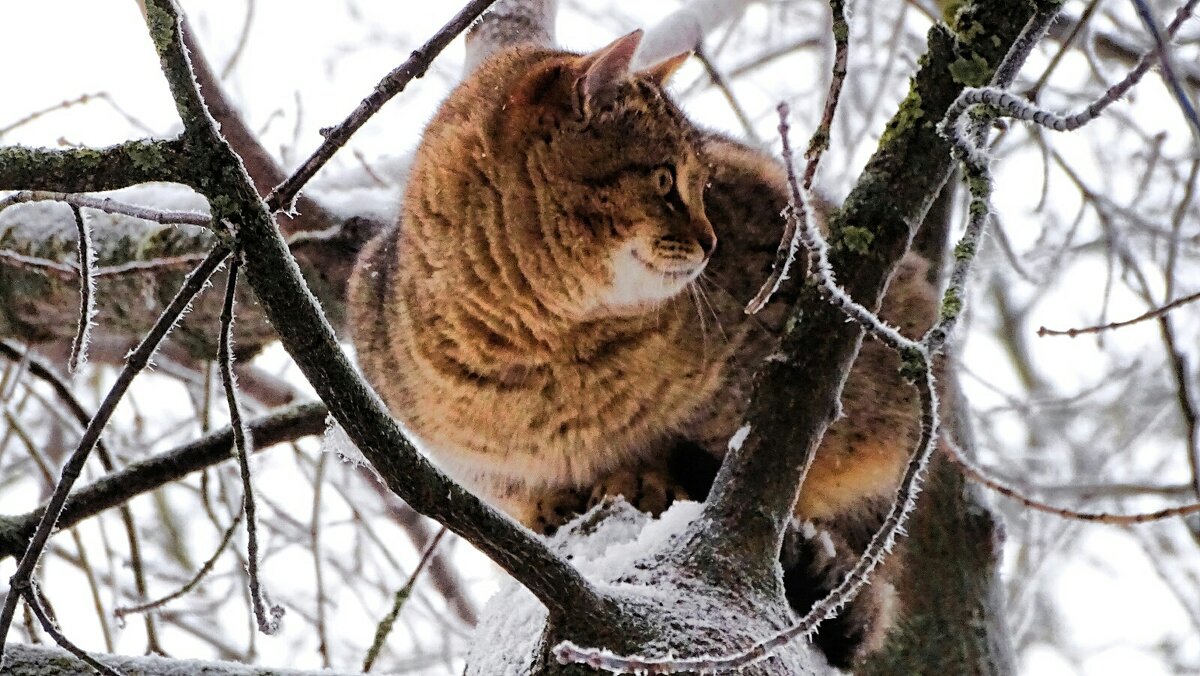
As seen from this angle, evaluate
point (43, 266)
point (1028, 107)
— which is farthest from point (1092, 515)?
point (43, 266)

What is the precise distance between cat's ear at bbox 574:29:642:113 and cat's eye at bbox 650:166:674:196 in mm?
187

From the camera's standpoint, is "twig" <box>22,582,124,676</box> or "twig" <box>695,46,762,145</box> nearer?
"twig" <box>22,582,124,676</box>

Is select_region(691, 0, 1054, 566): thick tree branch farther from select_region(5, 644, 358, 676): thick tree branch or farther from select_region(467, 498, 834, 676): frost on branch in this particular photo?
select_region(5, 644, 358, 676): thick tree branch

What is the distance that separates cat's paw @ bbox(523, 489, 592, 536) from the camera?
7.67ft

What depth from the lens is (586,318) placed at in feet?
7.61

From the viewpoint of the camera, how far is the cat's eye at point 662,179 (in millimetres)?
2318

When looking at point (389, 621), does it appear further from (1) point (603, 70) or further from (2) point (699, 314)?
(1) point (603, 70)

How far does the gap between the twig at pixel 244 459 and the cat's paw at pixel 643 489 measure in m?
0.91

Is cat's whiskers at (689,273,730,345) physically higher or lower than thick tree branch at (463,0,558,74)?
lower

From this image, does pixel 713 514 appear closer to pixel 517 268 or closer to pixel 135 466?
pixel 517 268

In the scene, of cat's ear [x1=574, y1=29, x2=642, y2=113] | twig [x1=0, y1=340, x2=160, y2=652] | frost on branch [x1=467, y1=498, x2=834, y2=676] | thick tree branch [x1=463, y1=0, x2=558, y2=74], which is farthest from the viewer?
thick tree branch [x1=463, y1=0, x2=558, y2=74]

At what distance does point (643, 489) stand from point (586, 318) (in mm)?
376

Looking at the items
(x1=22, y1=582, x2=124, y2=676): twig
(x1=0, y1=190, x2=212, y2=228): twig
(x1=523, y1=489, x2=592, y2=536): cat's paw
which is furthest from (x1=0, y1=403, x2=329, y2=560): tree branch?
(x1=0, y1=190, x2=212, y2=228): twig

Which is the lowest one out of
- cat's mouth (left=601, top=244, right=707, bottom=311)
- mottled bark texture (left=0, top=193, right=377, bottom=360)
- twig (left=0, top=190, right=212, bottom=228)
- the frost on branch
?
the frost on branch
